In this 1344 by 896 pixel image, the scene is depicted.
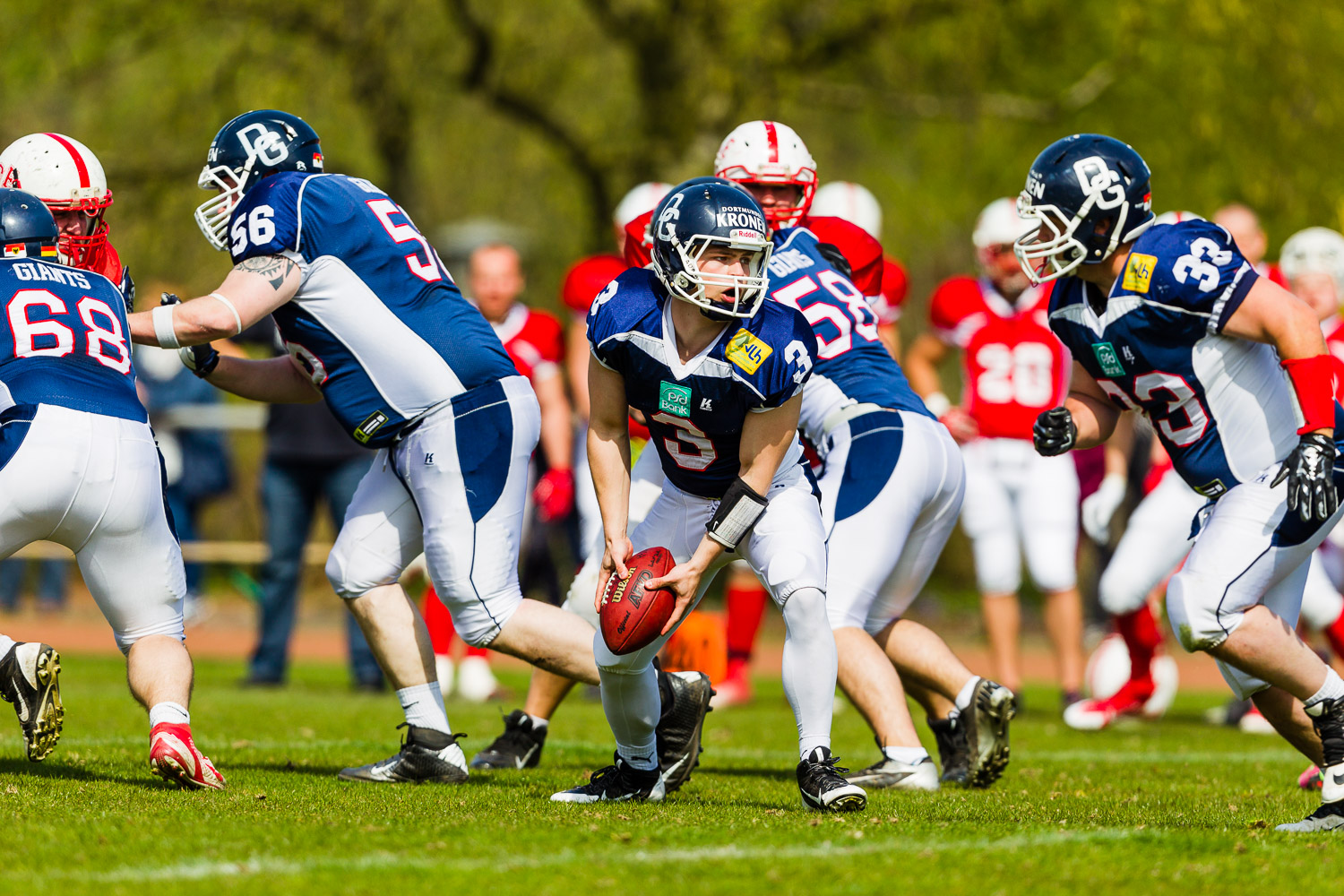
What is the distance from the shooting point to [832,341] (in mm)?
5402

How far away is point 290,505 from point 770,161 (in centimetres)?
432

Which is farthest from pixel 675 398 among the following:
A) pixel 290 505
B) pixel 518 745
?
pixel 290 505

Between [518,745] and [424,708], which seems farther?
[518,745]

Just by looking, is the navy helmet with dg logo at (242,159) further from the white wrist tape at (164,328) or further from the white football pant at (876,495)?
the white football pant at (876,495)

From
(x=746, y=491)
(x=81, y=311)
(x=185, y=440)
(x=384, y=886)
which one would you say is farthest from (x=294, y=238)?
(x=185, y=440)

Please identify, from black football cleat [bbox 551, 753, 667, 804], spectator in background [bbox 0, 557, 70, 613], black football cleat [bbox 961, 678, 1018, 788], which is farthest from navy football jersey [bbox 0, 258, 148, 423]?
spectator in background [bbox 0, 557, 70, 613]

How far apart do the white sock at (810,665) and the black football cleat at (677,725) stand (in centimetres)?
54

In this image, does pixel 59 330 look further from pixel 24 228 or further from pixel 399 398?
pixel 399 398

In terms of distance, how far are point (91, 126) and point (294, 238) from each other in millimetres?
10356

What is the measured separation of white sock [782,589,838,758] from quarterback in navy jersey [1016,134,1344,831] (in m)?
0.95

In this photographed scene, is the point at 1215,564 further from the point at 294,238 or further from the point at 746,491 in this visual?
the point at 294,238

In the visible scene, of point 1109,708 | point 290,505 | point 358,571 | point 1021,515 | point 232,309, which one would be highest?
point 232,309

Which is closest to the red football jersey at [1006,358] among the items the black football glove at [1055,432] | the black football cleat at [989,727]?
the black football cleat at [989,727]

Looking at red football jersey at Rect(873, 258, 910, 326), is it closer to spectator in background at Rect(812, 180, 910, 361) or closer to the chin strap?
spectator in background at Rect(812, 180, 910, 361)
